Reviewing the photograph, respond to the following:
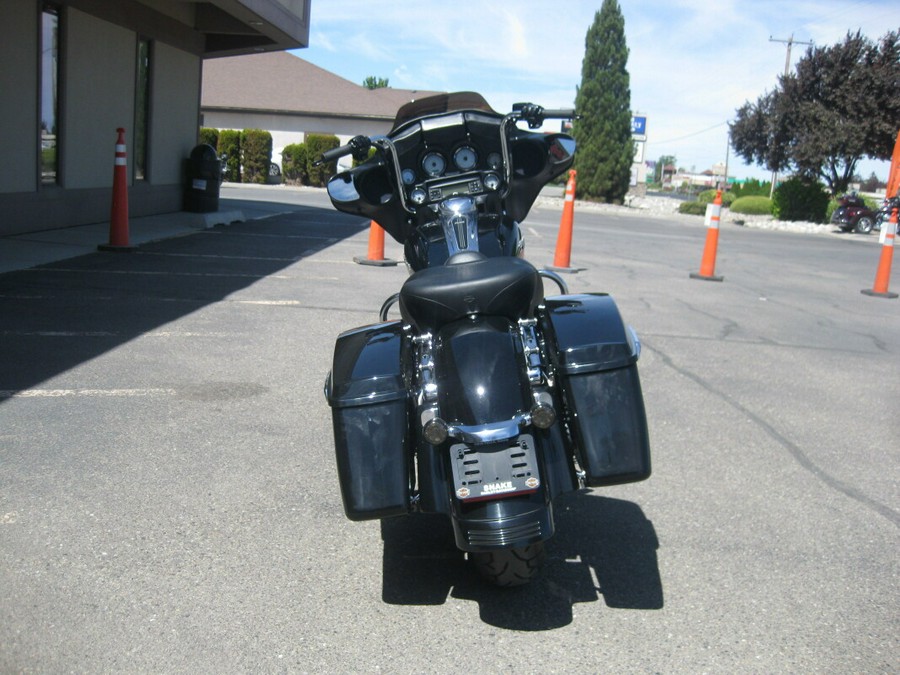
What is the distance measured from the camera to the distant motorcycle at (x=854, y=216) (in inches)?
1289

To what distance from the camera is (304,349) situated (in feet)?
23.6

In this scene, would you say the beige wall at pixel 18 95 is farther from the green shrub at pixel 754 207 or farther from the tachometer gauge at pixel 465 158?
the green shrub at pixel 754 207

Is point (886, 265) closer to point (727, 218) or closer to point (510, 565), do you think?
point (510, 565)

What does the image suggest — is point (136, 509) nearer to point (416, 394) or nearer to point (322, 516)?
point (322, 516)

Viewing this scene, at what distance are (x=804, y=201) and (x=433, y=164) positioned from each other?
35.6 metres

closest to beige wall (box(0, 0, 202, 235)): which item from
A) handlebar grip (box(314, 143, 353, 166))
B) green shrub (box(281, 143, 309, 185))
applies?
handlebar grip (box(314, 143, 353, 166))

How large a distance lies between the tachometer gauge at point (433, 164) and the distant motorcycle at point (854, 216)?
32122 millimetres

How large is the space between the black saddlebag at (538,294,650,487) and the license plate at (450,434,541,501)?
291 mm

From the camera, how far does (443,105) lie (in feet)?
13.8

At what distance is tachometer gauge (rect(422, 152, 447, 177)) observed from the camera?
4008mm

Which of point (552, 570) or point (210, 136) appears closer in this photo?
point (552, 570)

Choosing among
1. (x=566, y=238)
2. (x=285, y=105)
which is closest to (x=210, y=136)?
(x=285, y=105)

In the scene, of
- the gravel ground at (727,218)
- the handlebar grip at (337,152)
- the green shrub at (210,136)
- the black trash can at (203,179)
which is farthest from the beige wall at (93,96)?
the gravel ground at (727,218)

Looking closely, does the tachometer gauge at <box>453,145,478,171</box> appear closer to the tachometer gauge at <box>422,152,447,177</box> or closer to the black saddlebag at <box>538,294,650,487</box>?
the tachometer gauge at <box>422,152,447,177</box>
